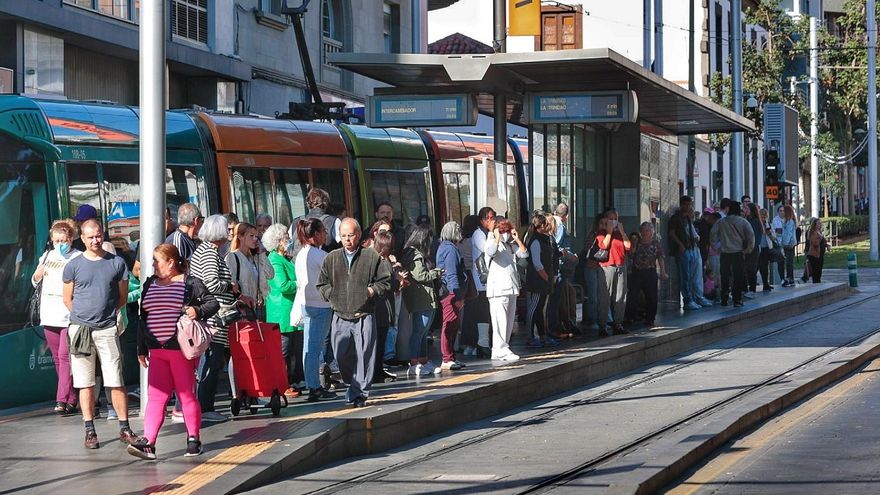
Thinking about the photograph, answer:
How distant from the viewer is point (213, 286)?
1226cm

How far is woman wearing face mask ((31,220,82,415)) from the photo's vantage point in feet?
43.5

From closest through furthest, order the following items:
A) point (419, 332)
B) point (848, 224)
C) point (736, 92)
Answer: point (419, 332)
point (736, 92)
point (848, 224)

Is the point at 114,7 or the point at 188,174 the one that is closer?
the point at 188,174

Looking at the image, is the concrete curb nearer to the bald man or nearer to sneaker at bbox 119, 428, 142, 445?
the bald man

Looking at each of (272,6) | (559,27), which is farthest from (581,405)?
(559,27)

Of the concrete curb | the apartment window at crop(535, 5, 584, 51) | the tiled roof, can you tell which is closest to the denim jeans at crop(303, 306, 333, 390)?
the concrete curb

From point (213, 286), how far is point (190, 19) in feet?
58.7

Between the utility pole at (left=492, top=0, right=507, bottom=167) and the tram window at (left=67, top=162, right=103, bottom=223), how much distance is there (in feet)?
18.0

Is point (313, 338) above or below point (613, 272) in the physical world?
below

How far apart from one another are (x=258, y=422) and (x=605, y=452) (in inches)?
110

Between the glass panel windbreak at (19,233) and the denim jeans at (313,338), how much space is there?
2834 millimetres

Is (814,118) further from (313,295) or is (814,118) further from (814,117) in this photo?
Answer: (313,295)

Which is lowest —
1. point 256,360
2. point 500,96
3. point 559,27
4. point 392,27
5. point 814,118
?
point 256,360

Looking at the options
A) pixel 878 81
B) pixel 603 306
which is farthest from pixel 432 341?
pixel 878 81
